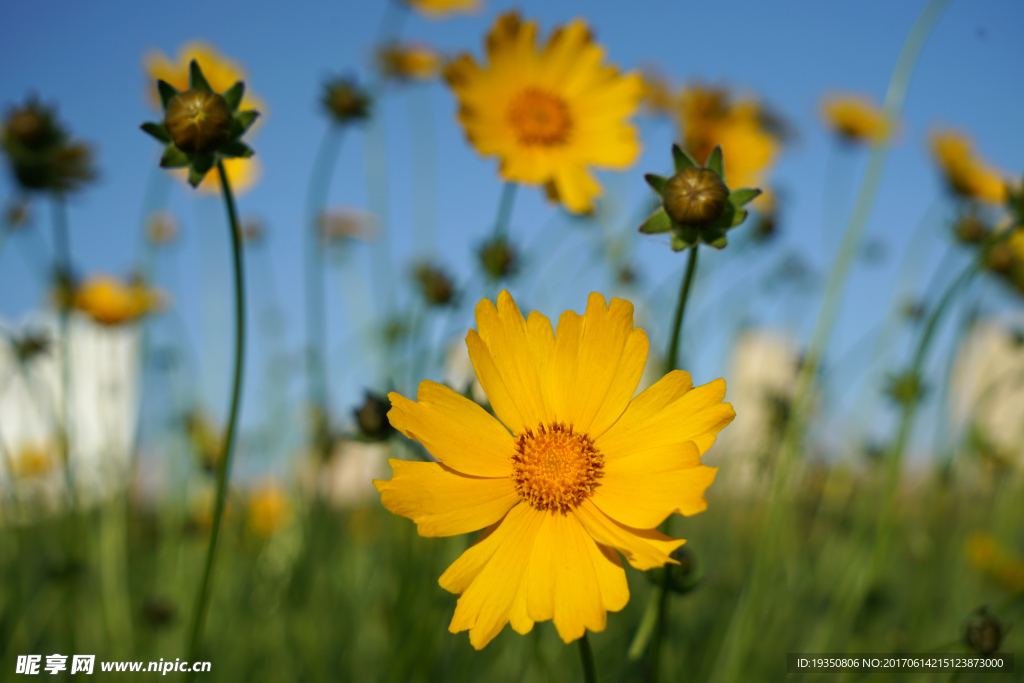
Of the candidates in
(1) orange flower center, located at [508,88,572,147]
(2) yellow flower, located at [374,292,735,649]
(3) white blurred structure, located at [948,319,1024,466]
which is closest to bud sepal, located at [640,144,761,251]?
(2) yellow flower, located at [374,292,735,649]

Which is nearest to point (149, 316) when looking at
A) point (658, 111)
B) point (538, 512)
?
point (538, 512)

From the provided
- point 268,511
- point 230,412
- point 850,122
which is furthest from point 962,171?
point 268,511

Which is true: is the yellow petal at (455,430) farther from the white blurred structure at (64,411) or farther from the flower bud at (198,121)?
the white blurred structure at (64,411)

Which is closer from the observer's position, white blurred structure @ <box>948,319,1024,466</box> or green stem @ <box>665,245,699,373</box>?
green stem @ <box>665,245,699,373</box>

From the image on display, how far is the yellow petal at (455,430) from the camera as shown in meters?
0.66

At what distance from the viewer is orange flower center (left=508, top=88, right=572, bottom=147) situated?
1.40 metres

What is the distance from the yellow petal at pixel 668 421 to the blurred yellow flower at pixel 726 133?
1.16 m

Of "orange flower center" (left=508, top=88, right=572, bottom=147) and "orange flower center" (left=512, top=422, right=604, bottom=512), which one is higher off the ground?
"orange flower center" (left=508, top=88, right=572, bottom=147)

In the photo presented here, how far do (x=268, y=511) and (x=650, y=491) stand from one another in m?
3.10

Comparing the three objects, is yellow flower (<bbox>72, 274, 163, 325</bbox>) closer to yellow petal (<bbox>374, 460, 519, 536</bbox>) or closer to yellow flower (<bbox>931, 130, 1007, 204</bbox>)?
yellow petal (<bbox>374, 460, 519, 536</bbox>)

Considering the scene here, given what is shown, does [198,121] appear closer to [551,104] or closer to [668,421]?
[668,421]

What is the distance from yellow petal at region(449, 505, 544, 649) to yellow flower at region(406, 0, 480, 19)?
6.15ft

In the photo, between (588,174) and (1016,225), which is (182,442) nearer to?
(588,174)

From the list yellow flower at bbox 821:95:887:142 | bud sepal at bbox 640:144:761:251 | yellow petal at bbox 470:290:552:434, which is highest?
yellow flower at bbox 821:95:887:142
